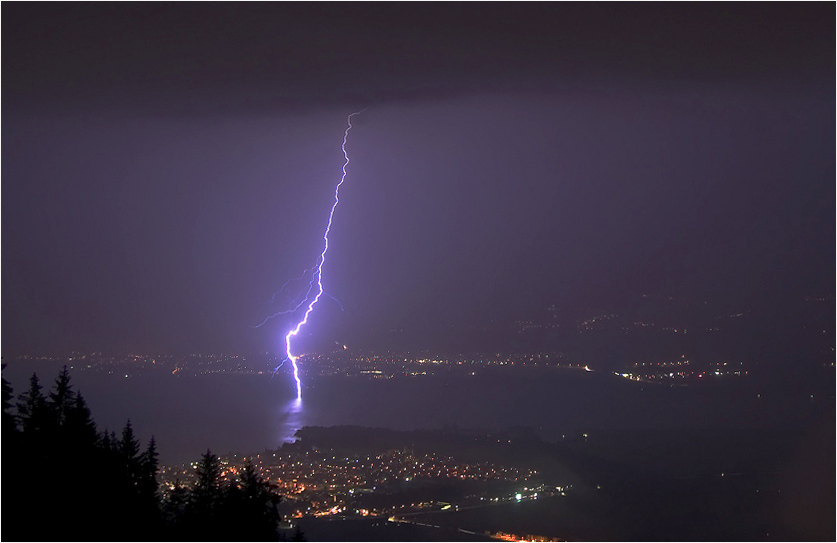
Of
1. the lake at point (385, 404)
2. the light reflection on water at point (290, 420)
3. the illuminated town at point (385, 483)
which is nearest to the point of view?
the illuminated town at point (385, 483)

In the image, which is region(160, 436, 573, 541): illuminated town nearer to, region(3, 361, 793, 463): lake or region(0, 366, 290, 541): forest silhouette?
region(3, 361, 793, 463): lake

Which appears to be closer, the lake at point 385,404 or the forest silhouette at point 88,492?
the forest silhouette at point 88,492

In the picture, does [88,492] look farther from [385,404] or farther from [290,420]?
[385,404]

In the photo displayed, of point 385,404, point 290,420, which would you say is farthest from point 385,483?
point 385,404

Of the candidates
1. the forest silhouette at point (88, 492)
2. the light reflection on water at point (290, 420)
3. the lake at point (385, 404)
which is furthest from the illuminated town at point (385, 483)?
the light reflection on water at point (290, 420)

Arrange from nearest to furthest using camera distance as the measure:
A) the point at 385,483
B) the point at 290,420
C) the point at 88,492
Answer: the point at 88,492
the point at 385,483
the point at 290,420

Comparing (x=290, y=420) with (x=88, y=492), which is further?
(x=290, y=420)

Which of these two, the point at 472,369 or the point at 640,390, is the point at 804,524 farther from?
the point at 472,369

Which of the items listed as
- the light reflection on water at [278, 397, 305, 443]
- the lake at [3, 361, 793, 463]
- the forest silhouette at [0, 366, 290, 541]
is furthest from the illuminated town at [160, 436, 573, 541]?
the light reflection on water at [278, 397, 305, 443]

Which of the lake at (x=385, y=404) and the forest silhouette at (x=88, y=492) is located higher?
the forest silhouette at (x=88, y=492)

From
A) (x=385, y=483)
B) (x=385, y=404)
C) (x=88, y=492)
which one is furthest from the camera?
(x=385, y=404)

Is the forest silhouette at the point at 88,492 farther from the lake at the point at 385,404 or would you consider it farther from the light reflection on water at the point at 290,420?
the light reflection on water at the point at 290,420

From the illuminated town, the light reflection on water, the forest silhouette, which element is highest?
the forest silhouette
